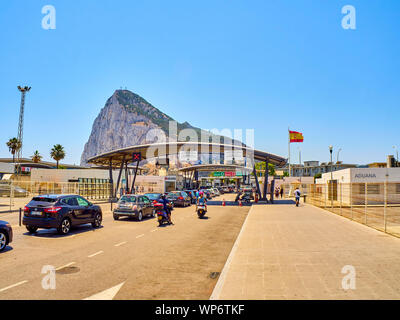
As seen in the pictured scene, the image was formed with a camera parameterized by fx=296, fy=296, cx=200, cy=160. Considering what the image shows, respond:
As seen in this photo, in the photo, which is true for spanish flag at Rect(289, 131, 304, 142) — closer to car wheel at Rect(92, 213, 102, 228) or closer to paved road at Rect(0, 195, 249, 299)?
paved road at Rect(0, 195, 249, 299)

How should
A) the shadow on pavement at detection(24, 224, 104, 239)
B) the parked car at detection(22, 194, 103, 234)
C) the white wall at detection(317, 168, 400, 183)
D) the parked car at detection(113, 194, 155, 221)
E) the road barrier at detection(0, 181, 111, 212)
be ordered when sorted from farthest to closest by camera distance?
the road barrier at detection(0, 181, 111, 212), the white wall at detection(317, 168, 400, 183), the parked car at detection(113, 194, 155, 221), the shadow on pavement at detection(24, 224, 104, 239), the parked car at detection(22, 194, 103, 234)

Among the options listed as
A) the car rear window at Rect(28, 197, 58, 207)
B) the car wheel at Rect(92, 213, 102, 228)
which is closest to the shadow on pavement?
the car wheel at Rect(92, 213, 102, 228)

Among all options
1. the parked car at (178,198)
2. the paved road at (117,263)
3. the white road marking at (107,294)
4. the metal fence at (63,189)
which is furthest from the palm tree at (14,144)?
the white road marking at (107,294)

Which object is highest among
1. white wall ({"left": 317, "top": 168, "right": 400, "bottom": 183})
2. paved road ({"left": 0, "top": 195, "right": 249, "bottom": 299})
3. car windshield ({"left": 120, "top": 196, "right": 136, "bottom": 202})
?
white wall ({"left": 317, "top": 168, "right": 400, "bottom": 183})

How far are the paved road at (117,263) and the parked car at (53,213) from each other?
0.50 m

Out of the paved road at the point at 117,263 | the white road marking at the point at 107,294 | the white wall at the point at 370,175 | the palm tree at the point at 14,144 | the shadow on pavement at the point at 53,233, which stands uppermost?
the palm tree at the point at 14,144

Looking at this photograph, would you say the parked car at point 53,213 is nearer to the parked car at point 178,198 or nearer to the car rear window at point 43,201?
the car rear window at point 43,201

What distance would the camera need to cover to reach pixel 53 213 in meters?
11.8

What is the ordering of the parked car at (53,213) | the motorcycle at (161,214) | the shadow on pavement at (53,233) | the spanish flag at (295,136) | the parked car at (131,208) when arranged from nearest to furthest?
1. the parked car at (53,213)
2. the shadow on pavement at (53,233)
3. the motorcycle at (161,214)
4. the parked car at (131,208)
5. the spanish flag at (295,136)

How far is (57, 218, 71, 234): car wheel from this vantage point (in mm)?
12078

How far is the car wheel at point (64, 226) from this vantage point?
12078 mm

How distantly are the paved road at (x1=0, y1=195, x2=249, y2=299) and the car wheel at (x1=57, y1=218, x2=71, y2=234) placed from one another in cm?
41

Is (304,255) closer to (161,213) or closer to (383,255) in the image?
(383,255)
